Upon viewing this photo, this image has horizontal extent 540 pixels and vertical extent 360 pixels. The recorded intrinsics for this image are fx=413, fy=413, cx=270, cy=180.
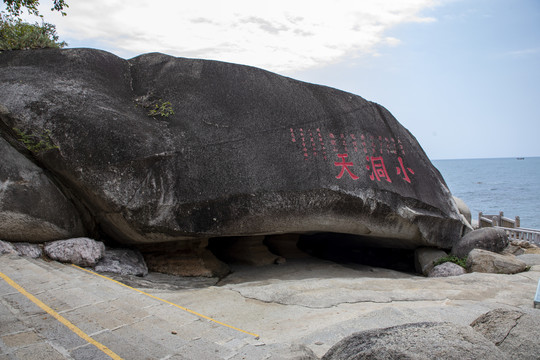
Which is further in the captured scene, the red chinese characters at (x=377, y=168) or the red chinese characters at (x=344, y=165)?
the red chinese characters at (x=377, y=168)

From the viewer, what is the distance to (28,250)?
21.0 ft

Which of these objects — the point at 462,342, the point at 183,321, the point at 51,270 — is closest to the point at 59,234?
the point at 51,270

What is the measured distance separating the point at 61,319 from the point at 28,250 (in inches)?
108

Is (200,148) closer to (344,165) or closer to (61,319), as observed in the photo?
(344,165)

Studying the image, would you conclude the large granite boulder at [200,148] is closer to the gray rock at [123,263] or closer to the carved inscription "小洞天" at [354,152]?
the carved inscription "小洞天" at [354,152]

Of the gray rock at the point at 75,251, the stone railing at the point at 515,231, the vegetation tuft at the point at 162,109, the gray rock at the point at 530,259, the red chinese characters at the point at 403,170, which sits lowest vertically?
the gray rock at the point at 530,259

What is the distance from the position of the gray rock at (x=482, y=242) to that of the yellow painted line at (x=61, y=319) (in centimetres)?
825

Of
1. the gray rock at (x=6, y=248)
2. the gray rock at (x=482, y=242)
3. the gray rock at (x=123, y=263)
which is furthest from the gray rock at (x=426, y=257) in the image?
the gray rock at (x=6, y=248)

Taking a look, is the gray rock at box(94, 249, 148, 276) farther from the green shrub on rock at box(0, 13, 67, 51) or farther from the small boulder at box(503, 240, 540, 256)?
the small boulder at box(503, 240, 540, 256)

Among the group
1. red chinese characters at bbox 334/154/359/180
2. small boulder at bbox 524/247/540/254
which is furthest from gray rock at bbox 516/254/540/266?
red chinese characters at bbox 334/154/359/180

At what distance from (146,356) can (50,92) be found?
506 cm

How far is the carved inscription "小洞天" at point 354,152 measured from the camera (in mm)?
8094

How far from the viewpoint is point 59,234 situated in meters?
6.82

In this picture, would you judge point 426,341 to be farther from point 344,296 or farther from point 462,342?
point 344,296
